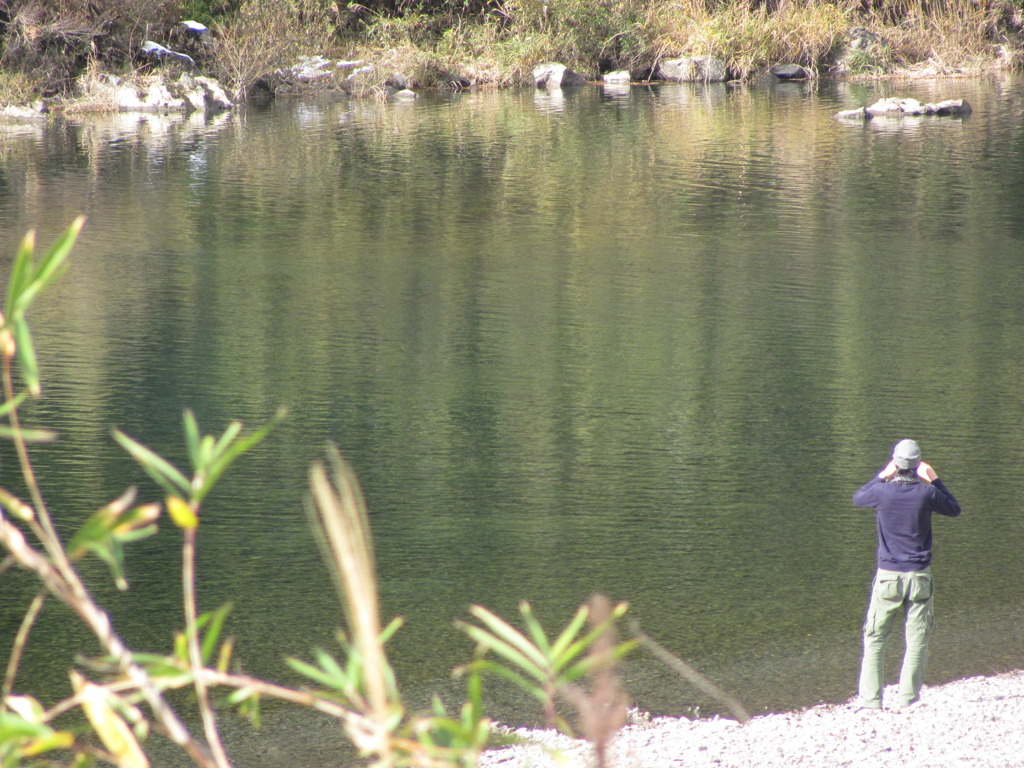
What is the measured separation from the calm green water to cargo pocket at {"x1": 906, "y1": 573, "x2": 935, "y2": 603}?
59 centimetres

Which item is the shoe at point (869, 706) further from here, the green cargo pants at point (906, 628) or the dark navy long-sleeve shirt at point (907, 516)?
the dark navy long-sleeve shirt at point (907, 516)

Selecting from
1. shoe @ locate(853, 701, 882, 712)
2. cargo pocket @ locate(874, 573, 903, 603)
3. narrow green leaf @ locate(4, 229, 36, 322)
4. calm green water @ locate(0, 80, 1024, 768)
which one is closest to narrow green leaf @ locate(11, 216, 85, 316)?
narrow green leaf @ locate(4, 229, 36, 322)

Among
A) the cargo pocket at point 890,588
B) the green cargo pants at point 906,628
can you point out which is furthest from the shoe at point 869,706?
the cargo pocket at point 890,588

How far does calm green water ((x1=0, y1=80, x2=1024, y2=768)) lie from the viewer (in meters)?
4.79

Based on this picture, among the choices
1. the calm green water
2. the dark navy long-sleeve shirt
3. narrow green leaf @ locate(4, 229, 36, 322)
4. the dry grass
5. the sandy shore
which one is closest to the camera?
narrow green leaf @ locate(4, 229, 36, 322)

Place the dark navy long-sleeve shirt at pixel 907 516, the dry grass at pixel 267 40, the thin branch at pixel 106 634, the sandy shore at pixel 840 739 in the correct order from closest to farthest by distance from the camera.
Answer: the thin branch at pixel 106 634 < the sandy shore at pixel 840 739 < the dark navy long-sleeve shirt at pixel 907 516 < the dry grass at pixel 267 40

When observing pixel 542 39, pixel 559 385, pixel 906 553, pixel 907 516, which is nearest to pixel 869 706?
pixel 906 553

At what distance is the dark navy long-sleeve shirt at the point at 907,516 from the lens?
3875 mm

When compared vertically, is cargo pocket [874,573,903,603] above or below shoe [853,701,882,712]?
above

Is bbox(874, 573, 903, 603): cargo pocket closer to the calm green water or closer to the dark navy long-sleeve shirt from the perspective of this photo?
the dark navy long-sleeve shirt

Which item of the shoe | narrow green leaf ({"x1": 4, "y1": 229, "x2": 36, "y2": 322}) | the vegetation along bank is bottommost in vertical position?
the shoe

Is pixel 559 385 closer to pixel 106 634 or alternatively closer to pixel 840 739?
pixel 840 739

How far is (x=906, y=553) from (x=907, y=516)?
13cm

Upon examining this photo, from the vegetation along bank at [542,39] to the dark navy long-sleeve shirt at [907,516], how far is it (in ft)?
79.1
